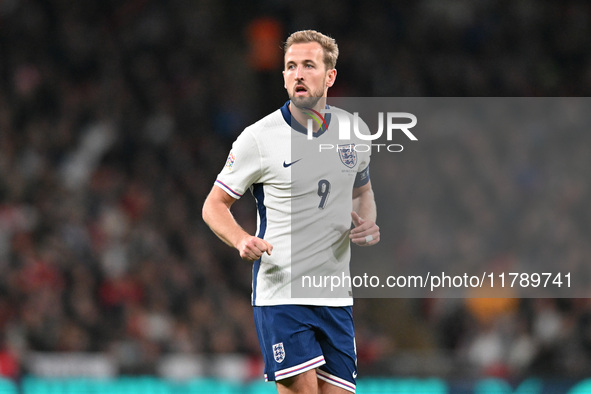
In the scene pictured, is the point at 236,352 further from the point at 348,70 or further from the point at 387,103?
the point at 348,70

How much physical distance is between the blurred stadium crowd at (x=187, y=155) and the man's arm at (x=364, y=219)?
336 cm

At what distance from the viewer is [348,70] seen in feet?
45.4

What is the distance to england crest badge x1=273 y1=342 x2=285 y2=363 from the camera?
16.3 ft

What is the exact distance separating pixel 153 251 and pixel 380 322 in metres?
2.66

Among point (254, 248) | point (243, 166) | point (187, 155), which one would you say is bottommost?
point (254, 248)

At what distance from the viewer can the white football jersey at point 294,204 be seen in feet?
16.5

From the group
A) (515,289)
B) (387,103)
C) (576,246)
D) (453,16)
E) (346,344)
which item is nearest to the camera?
(346,344)

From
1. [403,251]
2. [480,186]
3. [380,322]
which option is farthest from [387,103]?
[380,322]

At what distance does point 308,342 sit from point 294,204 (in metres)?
0.68

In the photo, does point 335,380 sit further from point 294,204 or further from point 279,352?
point 294,204

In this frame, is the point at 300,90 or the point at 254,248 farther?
the point at 300,90

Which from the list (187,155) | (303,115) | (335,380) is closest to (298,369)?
(335,380)

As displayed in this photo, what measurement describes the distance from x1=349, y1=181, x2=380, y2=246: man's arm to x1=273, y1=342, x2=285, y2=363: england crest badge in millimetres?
623

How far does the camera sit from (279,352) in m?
4.97
